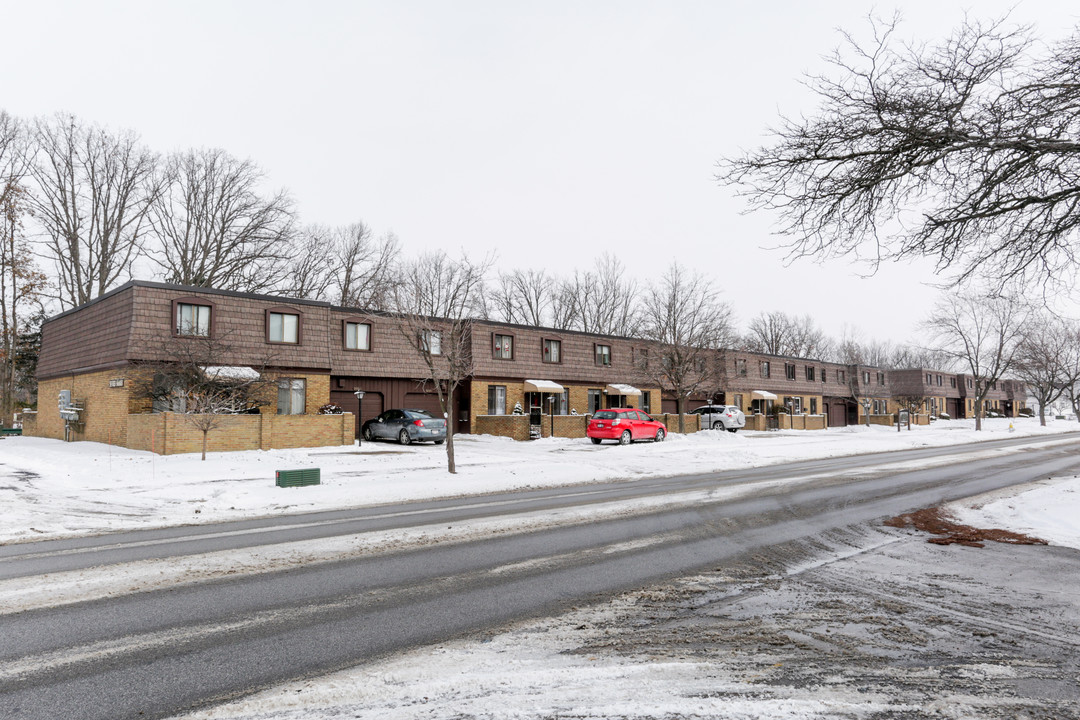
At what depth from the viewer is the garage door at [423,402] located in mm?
31406

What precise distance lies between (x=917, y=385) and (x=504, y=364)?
5800cm

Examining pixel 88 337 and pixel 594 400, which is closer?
pixel 88 337

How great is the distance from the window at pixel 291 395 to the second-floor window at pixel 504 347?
1076cm

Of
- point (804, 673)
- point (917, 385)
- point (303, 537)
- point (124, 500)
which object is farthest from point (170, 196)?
point (917, 385)

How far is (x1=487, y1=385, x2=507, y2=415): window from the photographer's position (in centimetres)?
3359

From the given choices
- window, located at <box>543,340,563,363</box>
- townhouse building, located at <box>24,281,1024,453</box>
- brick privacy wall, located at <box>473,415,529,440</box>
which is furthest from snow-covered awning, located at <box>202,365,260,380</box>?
window, located at <box>543,340,563,363</box>

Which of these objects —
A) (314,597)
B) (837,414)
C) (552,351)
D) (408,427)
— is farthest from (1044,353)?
(314,597)

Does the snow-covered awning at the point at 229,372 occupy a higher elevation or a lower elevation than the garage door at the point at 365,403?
higher

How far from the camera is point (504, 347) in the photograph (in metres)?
33.9

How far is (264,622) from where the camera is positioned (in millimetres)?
4766

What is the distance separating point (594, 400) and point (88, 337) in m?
25.2

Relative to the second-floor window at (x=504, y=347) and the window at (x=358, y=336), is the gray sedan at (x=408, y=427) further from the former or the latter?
the second-floor window at (x=504, y=347)

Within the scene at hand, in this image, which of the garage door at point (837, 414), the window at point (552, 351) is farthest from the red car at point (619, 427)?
the garage door at point (837, 414)

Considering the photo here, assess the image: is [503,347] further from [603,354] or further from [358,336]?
[358,336]
